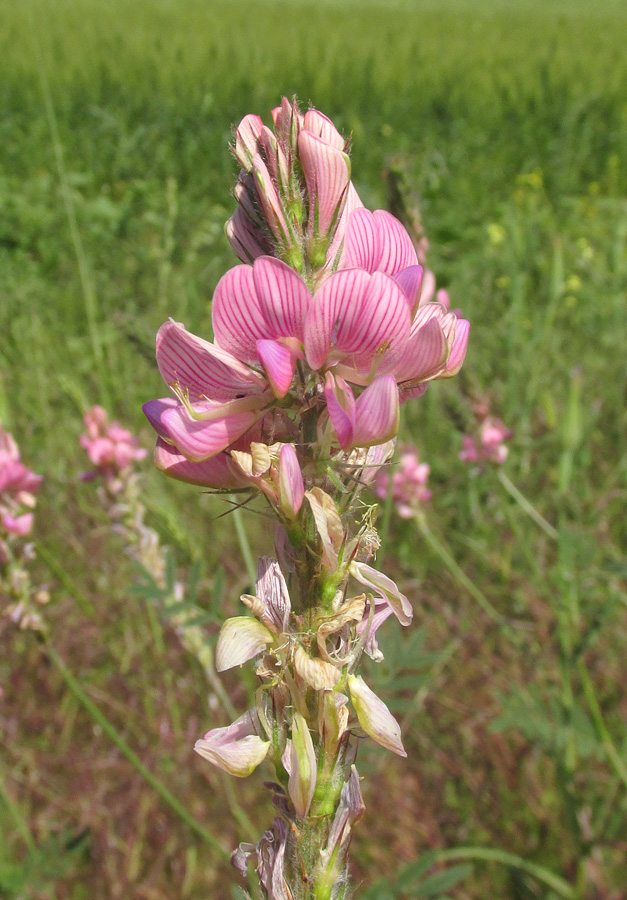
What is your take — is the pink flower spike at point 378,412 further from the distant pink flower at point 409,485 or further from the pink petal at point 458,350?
the distant pink flower at point 409,485

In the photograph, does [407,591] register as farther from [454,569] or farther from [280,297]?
[280,297]

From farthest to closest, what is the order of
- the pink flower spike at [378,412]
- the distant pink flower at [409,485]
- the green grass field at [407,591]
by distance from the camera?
1. the distant pink flower at [409,485]
2. the green grass field at [407,591]
3. the pink flower spike at [378,412]

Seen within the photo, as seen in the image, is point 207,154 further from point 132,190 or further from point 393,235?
point 393,235

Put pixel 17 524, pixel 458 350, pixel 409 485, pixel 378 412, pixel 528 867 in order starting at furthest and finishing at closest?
1. pixel 409 485
2. pixel 528 867
3. pixel 17 524
4. pixel 458 350
5. pixel 378 412

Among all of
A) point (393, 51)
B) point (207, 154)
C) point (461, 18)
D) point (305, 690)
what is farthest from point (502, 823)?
point (461, 18)

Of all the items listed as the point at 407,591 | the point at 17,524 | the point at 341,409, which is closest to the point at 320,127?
the point at 341,409

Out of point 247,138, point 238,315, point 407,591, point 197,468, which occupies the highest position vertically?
point 247,138

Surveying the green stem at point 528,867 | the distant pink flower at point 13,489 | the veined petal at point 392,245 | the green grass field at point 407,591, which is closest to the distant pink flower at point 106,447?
the green grass field at point 407,591
